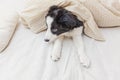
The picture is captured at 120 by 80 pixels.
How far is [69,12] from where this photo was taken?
3.41 ft

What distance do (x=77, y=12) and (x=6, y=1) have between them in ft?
1.84

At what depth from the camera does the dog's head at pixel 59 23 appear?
97 cm

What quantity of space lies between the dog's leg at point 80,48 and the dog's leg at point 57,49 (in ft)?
0.26

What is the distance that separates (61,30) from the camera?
98cm

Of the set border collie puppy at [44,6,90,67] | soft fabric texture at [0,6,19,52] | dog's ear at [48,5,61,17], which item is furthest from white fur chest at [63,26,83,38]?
soft fabric texture at [0,6,19,52]

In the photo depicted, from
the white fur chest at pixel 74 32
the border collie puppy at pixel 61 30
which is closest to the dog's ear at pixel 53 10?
the border collie puppy at pixel 61 30

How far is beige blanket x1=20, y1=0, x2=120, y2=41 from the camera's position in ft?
3.64

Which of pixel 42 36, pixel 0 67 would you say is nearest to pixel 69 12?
pixel 42 36

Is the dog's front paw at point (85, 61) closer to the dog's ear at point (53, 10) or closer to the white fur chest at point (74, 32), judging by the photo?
the white fur chest at point (74, 32)


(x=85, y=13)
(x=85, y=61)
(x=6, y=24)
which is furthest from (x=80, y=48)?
(x=6, y=24)

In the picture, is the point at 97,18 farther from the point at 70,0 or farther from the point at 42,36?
the point at 42,36

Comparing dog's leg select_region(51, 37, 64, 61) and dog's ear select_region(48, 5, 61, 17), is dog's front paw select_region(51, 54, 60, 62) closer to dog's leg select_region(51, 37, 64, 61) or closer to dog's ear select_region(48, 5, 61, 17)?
dog's leg select_region(51, 37, 64, 61)

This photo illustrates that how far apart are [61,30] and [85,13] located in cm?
23

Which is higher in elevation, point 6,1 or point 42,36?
point 6,1
